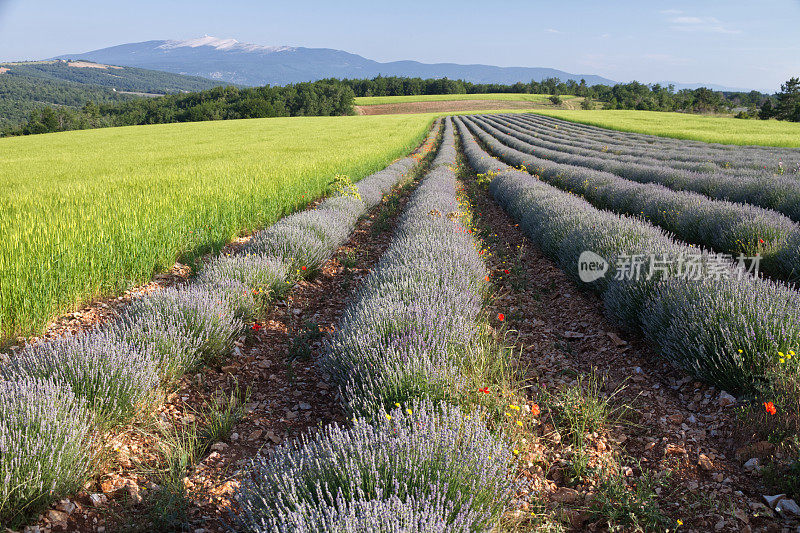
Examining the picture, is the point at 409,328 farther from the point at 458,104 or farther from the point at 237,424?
the point at 458,104

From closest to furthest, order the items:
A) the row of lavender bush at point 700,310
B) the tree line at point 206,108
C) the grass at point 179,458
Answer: the grass at point 179,458
the row of lavender bush at point 700,310
the tree line at point 206,108

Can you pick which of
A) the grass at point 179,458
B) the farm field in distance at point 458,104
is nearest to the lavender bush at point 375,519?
the grass at point 179,458

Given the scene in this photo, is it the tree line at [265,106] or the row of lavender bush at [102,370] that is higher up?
the tree line at [265,106]

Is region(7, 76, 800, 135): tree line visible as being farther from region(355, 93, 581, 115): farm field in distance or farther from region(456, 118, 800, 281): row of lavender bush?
region(456, 118, 800, 281): row of lavender bush

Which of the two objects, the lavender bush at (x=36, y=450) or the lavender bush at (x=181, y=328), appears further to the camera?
the lavender bush at (x=181, y=328)

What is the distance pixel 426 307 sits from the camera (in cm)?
330

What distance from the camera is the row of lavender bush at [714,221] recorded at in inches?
201

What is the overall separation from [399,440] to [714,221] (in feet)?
21.4

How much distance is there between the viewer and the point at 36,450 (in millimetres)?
1944

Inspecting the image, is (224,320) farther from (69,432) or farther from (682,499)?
(682,499)

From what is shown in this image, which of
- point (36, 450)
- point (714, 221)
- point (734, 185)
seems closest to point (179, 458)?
point (36, 450)

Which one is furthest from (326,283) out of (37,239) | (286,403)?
(37,239)

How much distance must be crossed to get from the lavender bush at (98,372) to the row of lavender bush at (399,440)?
913mm

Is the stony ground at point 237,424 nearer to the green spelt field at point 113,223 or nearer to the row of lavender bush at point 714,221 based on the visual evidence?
the green spelt field at point 113,223
